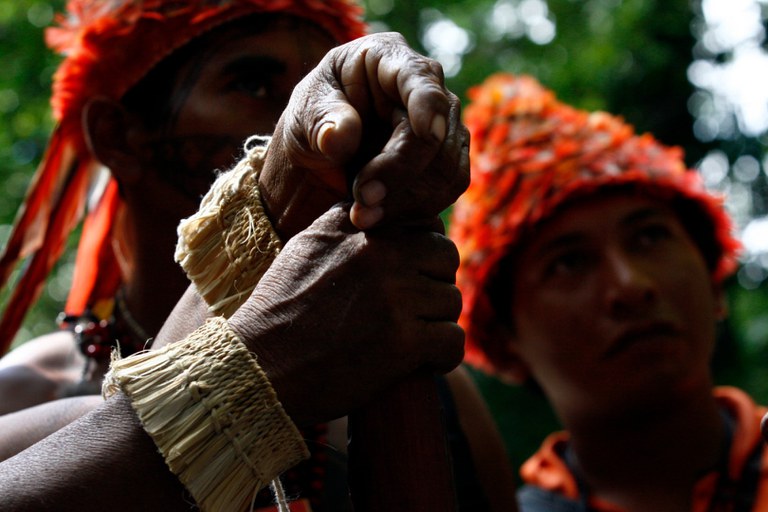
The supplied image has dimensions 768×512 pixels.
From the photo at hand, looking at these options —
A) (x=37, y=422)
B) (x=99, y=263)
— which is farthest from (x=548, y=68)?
(x=37, y=422)

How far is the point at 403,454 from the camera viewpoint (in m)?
1.41

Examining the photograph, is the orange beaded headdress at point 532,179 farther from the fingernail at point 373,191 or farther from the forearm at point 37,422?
the fingernail at point 373,191

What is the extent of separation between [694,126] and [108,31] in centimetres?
658

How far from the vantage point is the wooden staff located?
1397mm

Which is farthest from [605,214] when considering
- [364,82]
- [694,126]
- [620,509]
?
[694,126]

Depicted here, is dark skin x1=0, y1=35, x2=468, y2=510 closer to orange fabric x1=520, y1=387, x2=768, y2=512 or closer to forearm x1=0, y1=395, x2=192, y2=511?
forearm x1=0, y1=395, x2=192, y2=511

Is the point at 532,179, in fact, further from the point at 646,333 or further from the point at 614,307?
the point at 646,333

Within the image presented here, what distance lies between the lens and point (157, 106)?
8.46 feet

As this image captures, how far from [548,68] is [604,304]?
4.92m

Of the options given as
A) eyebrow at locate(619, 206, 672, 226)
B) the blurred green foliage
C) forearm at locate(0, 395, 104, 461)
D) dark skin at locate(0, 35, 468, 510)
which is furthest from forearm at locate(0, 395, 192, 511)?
the blurred green foliage

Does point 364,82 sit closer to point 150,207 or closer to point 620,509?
point 150,207

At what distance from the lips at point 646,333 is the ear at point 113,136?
1.83 m

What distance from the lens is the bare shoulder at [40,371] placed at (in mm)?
2363

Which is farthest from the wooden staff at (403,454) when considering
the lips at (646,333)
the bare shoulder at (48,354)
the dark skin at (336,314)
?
the lips at (646,333)
